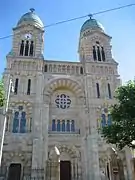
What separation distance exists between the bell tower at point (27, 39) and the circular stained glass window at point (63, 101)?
6253 millimetres

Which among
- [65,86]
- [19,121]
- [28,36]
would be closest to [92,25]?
[28,36]

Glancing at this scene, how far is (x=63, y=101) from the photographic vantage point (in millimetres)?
27125

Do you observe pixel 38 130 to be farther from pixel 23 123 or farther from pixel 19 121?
pixel 19 121

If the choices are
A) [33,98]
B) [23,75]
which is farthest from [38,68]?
[33,98]

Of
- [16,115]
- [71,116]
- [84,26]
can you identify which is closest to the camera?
[16,115]

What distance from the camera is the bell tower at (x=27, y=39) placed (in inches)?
1139

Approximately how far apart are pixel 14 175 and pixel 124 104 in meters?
13.8

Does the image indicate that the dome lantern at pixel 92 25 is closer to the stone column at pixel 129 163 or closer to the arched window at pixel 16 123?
the arched window at pixel 16 123

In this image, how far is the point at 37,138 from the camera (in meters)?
22.7

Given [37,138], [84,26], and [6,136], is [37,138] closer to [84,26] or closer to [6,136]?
[6,136]

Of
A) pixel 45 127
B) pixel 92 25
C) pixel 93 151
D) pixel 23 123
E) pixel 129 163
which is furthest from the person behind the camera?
pixel 92 25

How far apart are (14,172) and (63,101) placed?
1033cm

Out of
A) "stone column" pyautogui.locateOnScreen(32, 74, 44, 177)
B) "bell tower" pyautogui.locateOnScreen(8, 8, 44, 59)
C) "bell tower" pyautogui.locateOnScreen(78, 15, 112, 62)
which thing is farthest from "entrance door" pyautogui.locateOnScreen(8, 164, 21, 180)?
"bell tower" pyautogui.locateOnScreen(78, 15, 112, 62)

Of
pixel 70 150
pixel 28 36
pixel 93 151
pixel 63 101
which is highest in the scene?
pixel 28 36
